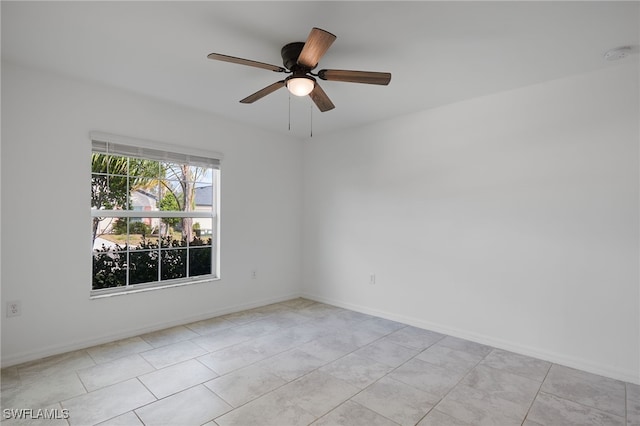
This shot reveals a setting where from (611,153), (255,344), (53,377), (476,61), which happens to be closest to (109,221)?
(53,377)

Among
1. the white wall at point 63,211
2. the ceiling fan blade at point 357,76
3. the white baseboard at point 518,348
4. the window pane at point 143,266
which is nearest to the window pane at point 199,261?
the white wall at point 63,211

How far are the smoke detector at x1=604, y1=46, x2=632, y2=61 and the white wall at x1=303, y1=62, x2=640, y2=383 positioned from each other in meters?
0.20

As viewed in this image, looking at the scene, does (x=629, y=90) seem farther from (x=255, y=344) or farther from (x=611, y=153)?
(x=255, y=344)

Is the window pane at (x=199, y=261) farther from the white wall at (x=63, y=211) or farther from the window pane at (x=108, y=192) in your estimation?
the window pane at (x=108, y=192)

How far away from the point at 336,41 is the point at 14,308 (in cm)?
322

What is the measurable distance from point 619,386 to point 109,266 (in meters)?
4.43

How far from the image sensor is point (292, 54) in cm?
231

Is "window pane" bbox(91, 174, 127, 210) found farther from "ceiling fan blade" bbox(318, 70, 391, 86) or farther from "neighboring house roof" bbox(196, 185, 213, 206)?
"ceiling fan blade" bbox(318, 70, 391, 86)

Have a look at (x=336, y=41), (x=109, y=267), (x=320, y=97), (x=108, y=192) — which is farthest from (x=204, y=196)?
(x=336, y=41)

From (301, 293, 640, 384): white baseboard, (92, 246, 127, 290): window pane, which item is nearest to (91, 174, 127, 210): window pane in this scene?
(92, 246, 127, 290): window pane

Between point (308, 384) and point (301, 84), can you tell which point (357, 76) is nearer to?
point (301, 84)

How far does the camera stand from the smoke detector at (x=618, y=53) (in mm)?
2318

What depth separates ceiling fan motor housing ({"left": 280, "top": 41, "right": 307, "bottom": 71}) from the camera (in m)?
2.27

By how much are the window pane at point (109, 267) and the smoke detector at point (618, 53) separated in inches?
175
